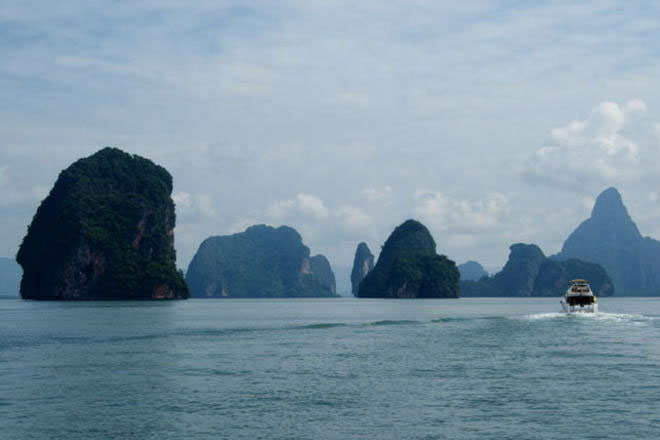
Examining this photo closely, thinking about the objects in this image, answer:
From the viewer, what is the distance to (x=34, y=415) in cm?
3250

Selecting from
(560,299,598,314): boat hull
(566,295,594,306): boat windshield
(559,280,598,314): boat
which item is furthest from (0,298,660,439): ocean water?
(560,299,598,314): boat hull

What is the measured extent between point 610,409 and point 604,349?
27.2 m

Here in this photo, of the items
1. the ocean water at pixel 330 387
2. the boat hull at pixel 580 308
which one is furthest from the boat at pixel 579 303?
the ocean water at pixel 330 387

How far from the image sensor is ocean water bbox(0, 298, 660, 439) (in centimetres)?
3019

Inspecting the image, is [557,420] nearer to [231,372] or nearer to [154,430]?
[154,430]

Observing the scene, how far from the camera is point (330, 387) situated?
4050cm

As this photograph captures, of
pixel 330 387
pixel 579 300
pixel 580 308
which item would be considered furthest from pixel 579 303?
pixel 330 387

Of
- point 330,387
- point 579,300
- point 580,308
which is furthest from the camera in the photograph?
point 580,308

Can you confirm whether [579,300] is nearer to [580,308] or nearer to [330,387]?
[580,308]

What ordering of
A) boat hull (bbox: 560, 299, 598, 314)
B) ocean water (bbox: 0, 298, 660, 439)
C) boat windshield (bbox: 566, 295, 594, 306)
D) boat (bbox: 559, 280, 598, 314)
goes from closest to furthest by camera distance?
ocean water (bbox: 0, 298, 660, 439) → boat windshield (bbox: 566, 295, 594, 306) → boat (bbox: 559, 280, 598, 314) → boat hull (bbox: 560, 299, 598, 314)

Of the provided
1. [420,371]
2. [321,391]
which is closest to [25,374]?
[321,391]

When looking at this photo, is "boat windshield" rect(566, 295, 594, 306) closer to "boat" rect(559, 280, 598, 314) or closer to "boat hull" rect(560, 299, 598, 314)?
"boat" rect(559, 280, 598, 314)

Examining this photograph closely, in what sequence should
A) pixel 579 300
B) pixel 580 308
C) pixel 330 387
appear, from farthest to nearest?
1. pixel 580 308
2. pixel 579 300
3. pixel 330 387

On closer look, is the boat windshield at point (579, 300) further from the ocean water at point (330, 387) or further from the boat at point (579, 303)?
the ocean water at point (330, 387)
